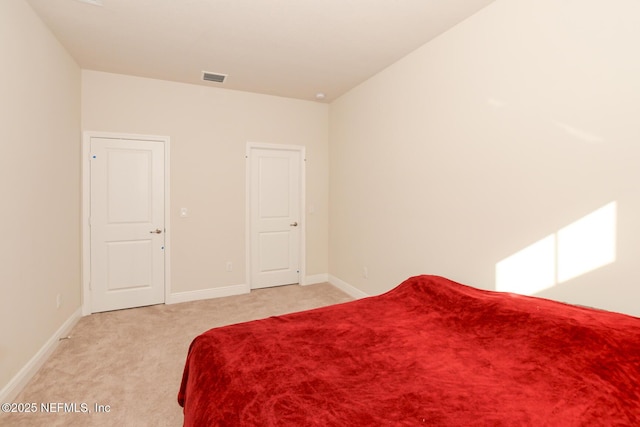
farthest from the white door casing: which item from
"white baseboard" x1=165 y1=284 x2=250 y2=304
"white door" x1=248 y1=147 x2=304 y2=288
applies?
"white door" x1=248 y1=147 x2=304 y2=288

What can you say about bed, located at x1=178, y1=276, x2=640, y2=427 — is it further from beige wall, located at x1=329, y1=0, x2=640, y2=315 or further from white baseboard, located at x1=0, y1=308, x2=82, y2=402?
white baseboard, located at x1=0, y1=308, x2=82, y2=402

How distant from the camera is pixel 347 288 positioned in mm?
4391

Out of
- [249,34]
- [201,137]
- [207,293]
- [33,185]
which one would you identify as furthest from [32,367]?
[249,34]

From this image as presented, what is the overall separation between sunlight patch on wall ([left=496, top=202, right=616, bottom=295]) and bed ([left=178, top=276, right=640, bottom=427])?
10.4 inches

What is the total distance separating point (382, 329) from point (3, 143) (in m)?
2.70

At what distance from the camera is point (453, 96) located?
2656mm

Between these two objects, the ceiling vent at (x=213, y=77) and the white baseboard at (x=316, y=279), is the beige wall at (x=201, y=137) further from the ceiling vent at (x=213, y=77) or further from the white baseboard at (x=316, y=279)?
the white baseboard at (x=316, y=279)

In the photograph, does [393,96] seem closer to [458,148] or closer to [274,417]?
[458,148]

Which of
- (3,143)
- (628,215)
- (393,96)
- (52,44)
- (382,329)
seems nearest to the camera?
(628,215)

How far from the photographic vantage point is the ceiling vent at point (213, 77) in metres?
3.71

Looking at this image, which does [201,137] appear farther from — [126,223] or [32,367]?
[32,367]

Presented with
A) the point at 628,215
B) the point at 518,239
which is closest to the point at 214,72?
the point at 518,239

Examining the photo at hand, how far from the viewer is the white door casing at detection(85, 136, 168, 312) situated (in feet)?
12.1

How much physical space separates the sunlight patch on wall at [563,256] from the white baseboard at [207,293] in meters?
3.25
